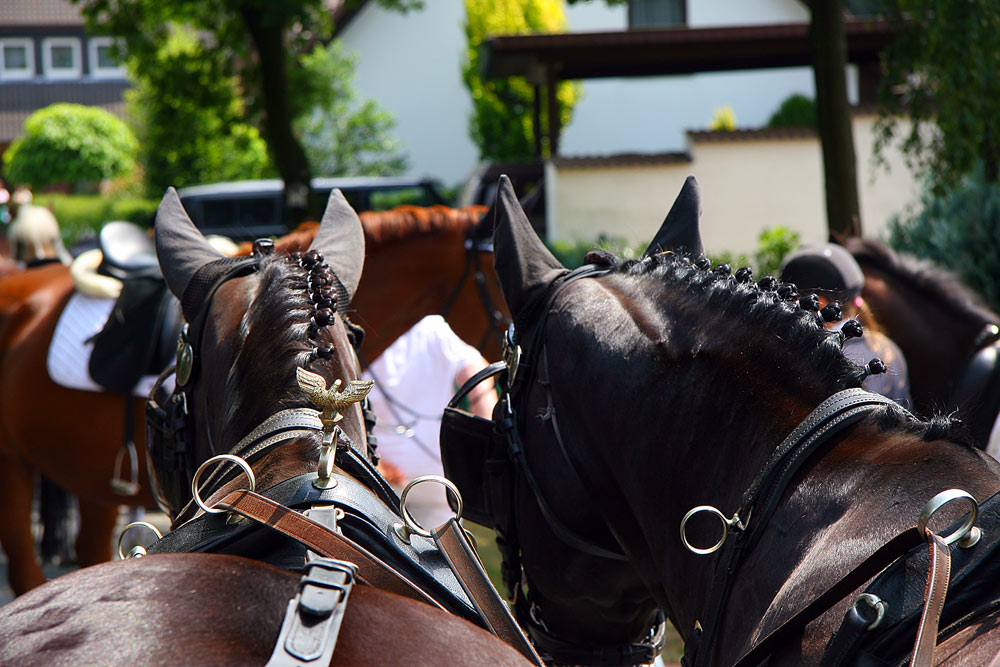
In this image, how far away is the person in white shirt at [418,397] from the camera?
443 centimetres

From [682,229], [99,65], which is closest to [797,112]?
[682,229]

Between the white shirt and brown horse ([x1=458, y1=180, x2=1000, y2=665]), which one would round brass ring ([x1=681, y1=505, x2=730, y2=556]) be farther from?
the white shirt

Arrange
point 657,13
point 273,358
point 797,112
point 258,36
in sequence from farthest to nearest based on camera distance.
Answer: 1. point 657,13
2. point 797,112
3. point 258,36
4. point 273,358

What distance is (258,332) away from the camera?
5.72 feet

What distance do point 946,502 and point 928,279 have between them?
11.3 ft

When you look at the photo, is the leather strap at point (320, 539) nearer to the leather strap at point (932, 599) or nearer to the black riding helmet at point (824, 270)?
the leather strap at point (932, 599)

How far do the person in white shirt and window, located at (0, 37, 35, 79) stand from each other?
122ft

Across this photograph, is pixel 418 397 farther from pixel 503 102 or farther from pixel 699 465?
pixel 503 102

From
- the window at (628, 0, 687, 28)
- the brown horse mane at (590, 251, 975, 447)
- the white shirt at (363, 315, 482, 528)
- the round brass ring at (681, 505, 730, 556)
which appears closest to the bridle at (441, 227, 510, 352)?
the white shirt at (363, 315, 482, 528)

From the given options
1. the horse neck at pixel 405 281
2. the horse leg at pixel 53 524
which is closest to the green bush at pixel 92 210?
the horse leg at pixel 53 524

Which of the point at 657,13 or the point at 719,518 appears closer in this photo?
the point at 719,518

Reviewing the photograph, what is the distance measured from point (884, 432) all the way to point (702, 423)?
13.6 inches

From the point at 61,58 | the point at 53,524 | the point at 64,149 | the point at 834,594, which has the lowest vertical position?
the point at 53,524

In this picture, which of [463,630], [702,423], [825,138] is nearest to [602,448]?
[702,423]
